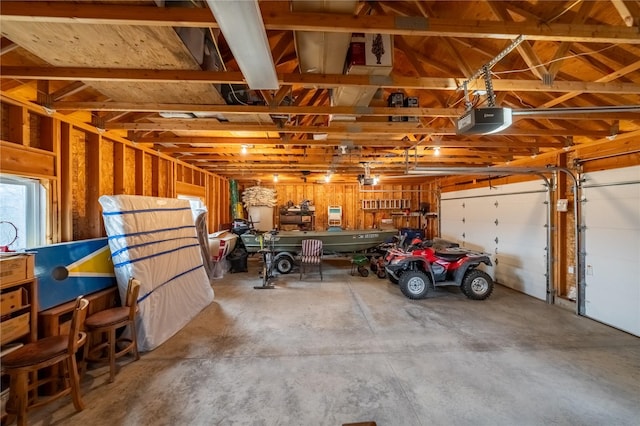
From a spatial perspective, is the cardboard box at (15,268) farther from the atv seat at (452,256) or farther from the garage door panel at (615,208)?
the garage door panel at (615,208)

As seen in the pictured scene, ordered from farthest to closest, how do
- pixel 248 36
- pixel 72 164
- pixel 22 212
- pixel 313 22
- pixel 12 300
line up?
pixel 72 164 → pixel 22 212 → pixel 12 300 → pixel 313 22 → pixel 248 36

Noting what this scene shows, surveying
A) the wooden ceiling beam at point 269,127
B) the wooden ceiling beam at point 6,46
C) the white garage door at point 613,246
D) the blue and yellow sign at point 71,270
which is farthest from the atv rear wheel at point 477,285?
the wooden ceiling beam at point 6,46

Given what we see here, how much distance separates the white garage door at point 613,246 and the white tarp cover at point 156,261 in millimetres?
6096

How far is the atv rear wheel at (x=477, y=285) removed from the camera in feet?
15.3

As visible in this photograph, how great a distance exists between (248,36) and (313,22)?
0.44m

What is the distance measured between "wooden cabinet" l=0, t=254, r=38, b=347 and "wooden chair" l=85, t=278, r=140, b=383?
0.43m

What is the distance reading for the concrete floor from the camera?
204 centimetres

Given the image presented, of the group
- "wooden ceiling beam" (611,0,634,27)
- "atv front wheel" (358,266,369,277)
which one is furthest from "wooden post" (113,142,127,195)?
"wooden ceiling beam" (611,0,634,27)

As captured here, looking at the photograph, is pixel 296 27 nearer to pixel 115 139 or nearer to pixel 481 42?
pixel 481 42

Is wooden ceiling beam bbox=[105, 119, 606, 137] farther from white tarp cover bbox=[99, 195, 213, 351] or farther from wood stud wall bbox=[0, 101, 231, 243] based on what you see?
white tarp cover bbox=[99, 195, 213, 351]

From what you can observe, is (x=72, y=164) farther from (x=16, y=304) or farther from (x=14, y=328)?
(x=14, y=328)

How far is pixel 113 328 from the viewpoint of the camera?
8.18 feet

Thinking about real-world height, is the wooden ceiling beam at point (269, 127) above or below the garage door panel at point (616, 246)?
above

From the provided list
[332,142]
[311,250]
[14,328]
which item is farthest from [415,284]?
[14,328]
